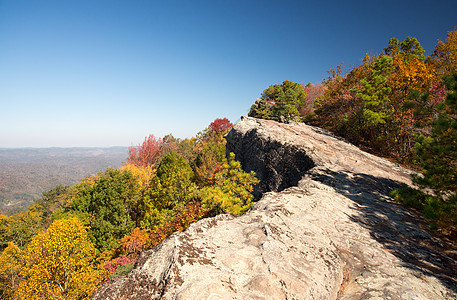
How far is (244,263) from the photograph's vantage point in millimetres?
2766

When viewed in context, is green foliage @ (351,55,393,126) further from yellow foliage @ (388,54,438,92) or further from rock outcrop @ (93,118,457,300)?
rock outcrop @ (93,118,457,300)

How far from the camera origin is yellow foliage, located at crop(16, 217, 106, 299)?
11.5 meters

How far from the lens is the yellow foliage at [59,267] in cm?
1151

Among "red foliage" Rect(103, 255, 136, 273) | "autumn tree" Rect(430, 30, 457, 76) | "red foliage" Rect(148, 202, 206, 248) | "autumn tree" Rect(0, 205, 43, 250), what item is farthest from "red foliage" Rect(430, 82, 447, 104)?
"autumn tree" Rect(0, 205, 43, 250)

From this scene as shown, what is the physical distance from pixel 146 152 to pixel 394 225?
34.5m

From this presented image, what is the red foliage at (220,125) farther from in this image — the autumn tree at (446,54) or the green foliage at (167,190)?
the autumn tree at (446,54)

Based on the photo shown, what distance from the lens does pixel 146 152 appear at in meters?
33.6

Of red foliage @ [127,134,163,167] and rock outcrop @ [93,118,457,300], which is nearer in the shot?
rock outcrop @ [93,118,457,300]

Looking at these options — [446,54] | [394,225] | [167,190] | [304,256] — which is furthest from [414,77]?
[167,190]

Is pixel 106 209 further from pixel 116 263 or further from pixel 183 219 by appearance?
pixel 183 219

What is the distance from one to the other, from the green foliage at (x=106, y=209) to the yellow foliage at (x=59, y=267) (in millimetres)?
2168

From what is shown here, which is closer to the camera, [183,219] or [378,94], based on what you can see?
[183,219]

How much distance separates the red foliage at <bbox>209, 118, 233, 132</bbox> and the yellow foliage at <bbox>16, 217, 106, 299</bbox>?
97.2ft

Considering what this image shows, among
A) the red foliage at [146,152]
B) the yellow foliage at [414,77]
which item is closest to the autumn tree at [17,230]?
the red foliage at [146,152]
